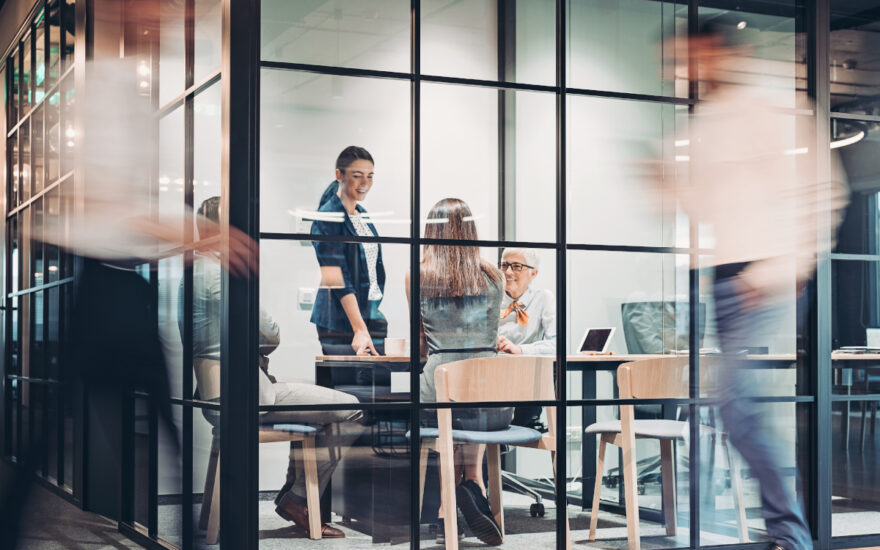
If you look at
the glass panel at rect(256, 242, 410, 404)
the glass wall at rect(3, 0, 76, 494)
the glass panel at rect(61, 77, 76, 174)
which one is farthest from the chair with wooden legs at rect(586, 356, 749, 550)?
the glass panel at rect(61, 77, 76, 174)

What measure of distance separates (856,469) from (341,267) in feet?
8.22

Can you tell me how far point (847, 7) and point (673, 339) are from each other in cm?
176

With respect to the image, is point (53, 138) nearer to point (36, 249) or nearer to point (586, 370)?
point (36, 249)

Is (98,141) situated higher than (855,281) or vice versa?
(98,141)

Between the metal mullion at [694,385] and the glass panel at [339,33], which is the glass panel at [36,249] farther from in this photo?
the metal mullion at [694,385]

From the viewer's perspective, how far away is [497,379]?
393 centimetres

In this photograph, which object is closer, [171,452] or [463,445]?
[463,445]

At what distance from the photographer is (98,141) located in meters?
5.34

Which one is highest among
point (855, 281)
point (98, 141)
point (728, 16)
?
point (728, 16)

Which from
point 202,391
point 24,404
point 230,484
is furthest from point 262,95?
point 24,404

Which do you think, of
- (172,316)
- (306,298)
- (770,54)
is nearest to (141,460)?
(172,316)

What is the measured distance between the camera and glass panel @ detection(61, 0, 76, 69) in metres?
5.69

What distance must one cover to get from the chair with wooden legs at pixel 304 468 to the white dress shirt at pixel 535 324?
2.83 ft

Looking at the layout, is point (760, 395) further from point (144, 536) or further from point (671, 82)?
point (144, 536)
